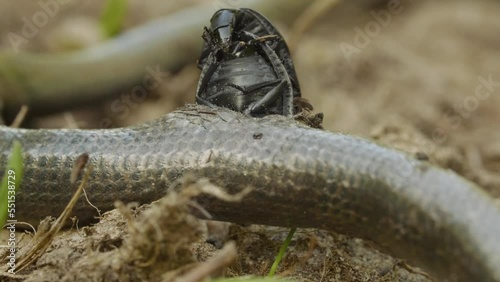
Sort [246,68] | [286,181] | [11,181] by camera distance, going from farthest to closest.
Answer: [246,68] < [11,181] < [286,181]

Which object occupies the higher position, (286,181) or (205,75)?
(205,75)

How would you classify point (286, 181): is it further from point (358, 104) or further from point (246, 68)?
point (358, 104)

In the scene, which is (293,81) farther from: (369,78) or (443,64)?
(443,64)

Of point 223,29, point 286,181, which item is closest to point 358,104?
point 223,29

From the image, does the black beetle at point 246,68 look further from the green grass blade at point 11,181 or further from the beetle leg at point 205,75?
the green grass blade at point 11,181

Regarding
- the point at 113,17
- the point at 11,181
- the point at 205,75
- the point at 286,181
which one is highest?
the point at 113,17

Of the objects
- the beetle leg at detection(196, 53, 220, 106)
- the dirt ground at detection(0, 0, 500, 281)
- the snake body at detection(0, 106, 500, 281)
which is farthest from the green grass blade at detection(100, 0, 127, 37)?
the beetle leg at detection(196, 53, 220, 106)

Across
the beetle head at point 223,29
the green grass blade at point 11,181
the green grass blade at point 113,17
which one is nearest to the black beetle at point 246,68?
the beetle head at point 223,29
